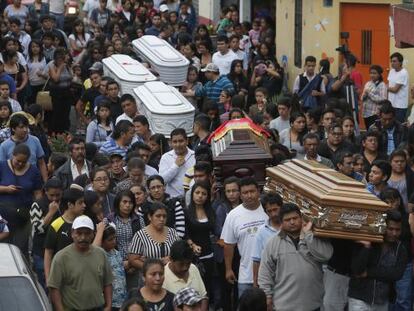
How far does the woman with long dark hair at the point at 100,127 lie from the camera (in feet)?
63.2

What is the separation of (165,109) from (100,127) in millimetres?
1322

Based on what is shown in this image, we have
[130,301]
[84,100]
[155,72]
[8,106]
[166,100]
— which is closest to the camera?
[130,301]

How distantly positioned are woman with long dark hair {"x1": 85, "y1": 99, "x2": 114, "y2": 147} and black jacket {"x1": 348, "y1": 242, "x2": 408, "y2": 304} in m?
6.71

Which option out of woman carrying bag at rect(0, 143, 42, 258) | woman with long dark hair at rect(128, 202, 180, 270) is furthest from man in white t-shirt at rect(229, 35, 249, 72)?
woman with long dark hair at rect(128, 202, 180, 270)

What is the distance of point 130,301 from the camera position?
37.3 ft

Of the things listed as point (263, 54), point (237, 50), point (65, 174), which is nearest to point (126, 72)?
point (237, 50)

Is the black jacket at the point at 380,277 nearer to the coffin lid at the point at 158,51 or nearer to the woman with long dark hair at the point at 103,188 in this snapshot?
the woman with long dark hair at the point at 103,188

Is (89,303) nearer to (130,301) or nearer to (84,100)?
(130,301)

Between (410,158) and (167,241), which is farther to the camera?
(410,158)

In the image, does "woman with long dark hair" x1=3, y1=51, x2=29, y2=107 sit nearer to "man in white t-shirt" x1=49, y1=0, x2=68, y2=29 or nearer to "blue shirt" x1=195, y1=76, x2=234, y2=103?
"blue shirt" x1=195, y1=76, x2=234, y2=103

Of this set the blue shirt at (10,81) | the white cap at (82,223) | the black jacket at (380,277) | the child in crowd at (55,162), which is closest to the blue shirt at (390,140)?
the child in crowd at (55,162)

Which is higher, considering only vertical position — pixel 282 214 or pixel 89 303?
pixel 282 214

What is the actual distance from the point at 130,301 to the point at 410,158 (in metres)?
6.07

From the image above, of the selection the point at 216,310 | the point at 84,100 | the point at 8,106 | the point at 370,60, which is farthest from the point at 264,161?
the point at 370,60
